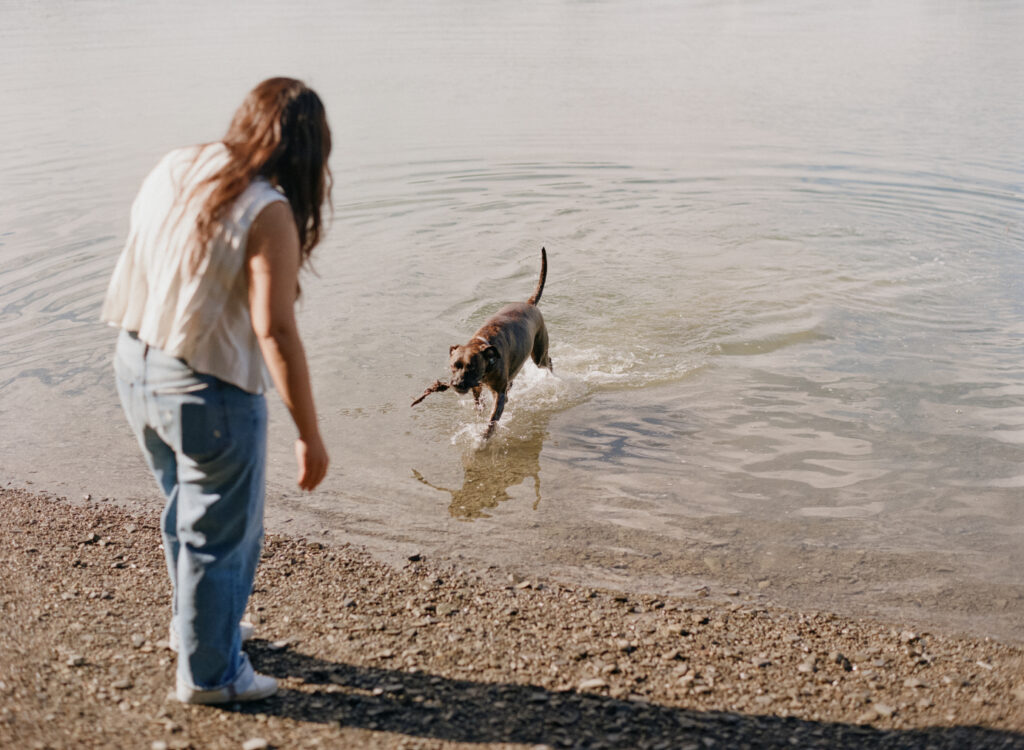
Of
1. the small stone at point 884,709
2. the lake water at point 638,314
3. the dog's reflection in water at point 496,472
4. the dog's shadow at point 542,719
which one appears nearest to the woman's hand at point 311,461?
the dog's shadow at point 542,719

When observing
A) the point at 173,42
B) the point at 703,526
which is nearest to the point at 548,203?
the point at 703,526

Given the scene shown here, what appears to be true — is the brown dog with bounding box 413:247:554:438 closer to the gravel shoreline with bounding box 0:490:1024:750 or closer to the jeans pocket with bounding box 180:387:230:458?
the gravel shoreline with bounding box 0:490:1024:750

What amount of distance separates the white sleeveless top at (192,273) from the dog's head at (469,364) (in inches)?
152

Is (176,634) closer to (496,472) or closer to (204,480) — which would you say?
(204,480)

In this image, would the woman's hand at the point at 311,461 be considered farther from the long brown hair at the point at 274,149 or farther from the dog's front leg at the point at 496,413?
the dog's front leg at the point at 496,413

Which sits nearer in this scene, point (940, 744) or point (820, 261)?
point (940, 744)

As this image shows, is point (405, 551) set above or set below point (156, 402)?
below

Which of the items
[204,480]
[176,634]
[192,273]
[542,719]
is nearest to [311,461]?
[204,480]

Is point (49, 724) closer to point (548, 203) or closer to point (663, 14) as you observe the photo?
point (548, 203)

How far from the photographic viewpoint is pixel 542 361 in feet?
29.4

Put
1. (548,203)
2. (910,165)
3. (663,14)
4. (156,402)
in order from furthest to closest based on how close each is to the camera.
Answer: (663,14) < (910,165) < (548,203) < (156,402)

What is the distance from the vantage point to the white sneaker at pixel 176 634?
4.31 m

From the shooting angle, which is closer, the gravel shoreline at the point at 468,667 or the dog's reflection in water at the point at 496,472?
the gravel shoreline at the point at 468,667

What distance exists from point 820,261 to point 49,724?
11.3m
